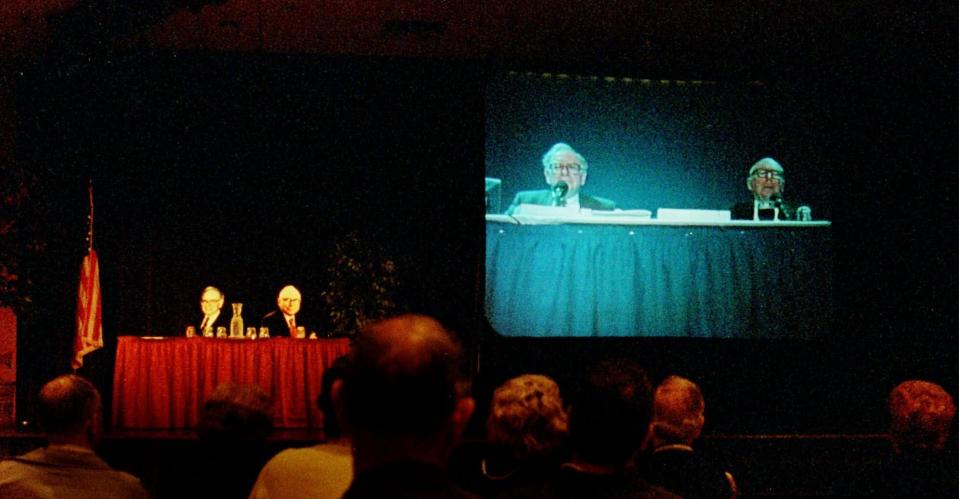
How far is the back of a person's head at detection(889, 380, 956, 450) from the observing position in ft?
10.2

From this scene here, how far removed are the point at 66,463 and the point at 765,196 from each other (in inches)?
225

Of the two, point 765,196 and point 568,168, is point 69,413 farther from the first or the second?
point 765,196

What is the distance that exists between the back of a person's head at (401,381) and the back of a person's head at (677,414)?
64.0 inches

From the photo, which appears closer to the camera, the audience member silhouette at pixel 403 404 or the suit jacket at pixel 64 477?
the audience member silhouette at pixel 403 404

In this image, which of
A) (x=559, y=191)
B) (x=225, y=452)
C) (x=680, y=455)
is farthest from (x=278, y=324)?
(x=680, y=455)

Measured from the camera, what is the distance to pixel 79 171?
7.13 meters

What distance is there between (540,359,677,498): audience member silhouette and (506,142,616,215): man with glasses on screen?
5.05 meters

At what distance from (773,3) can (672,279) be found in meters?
2.00

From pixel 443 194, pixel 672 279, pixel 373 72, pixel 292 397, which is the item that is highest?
pixel 373 72

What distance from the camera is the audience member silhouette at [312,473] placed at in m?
2.37

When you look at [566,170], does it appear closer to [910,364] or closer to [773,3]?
[773,3]

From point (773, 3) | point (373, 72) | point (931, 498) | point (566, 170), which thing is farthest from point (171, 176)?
point (931, 498)

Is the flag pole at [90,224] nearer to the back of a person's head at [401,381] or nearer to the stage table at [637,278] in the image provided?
the stage table at [637,278]

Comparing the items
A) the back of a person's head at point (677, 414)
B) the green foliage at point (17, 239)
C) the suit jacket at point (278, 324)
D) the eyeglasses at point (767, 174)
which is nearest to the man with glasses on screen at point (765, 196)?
the eyeglasses at point (767, 174)
